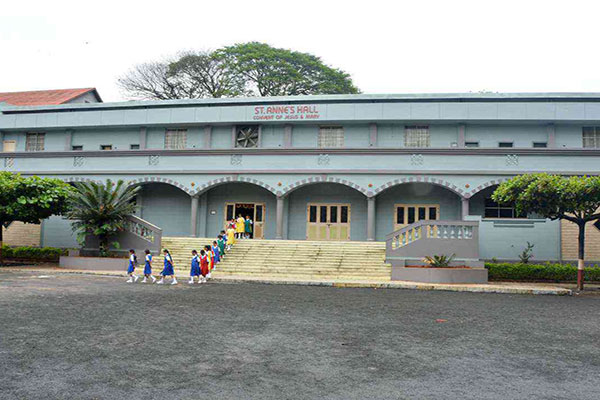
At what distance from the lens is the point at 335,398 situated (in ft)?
16.9

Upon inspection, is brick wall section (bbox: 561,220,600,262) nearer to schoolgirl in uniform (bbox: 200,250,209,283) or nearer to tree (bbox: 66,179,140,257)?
schoolgirl in uniform (bbox: 200,250,209,283)

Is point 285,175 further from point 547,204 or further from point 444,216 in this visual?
point 547,204

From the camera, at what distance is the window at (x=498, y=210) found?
24141mm

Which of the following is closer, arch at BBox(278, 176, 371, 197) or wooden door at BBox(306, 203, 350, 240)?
arch at BBox(278, 176, 371, 197)

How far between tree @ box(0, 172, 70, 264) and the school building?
149 inches

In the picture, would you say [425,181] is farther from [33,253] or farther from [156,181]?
[33,253]

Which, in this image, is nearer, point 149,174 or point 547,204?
point 547,204

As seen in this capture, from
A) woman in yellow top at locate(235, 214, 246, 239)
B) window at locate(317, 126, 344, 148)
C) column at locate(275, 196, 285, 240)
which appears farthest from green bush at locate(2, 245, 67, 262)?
window at locate(317, 126, 344, 148)

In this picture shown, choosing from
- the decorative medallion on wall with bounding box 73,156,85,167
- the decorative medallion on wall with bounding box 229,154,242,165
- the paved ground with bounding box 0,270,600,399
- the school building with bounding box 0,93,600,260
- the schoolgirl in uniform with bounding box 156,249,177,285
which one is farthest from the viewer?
the decorative medallion on wall with bounding box 73,156,85,167

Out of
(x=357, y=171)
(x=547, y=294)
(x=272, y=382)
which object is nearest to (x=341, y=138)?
(x=357, y=171)

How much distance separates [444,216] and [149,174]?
15.4 metres

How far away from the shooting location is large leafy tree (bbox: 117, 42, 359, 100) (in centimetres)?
4200

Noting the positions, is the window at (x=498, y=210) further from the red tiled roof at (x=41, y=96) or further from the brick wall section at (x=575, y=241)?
the red tiled roof at (x=41, y=96)

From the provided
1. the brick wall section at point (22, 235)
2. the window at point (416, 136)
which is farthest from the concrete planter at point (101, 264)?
the window at point (416, 136)
